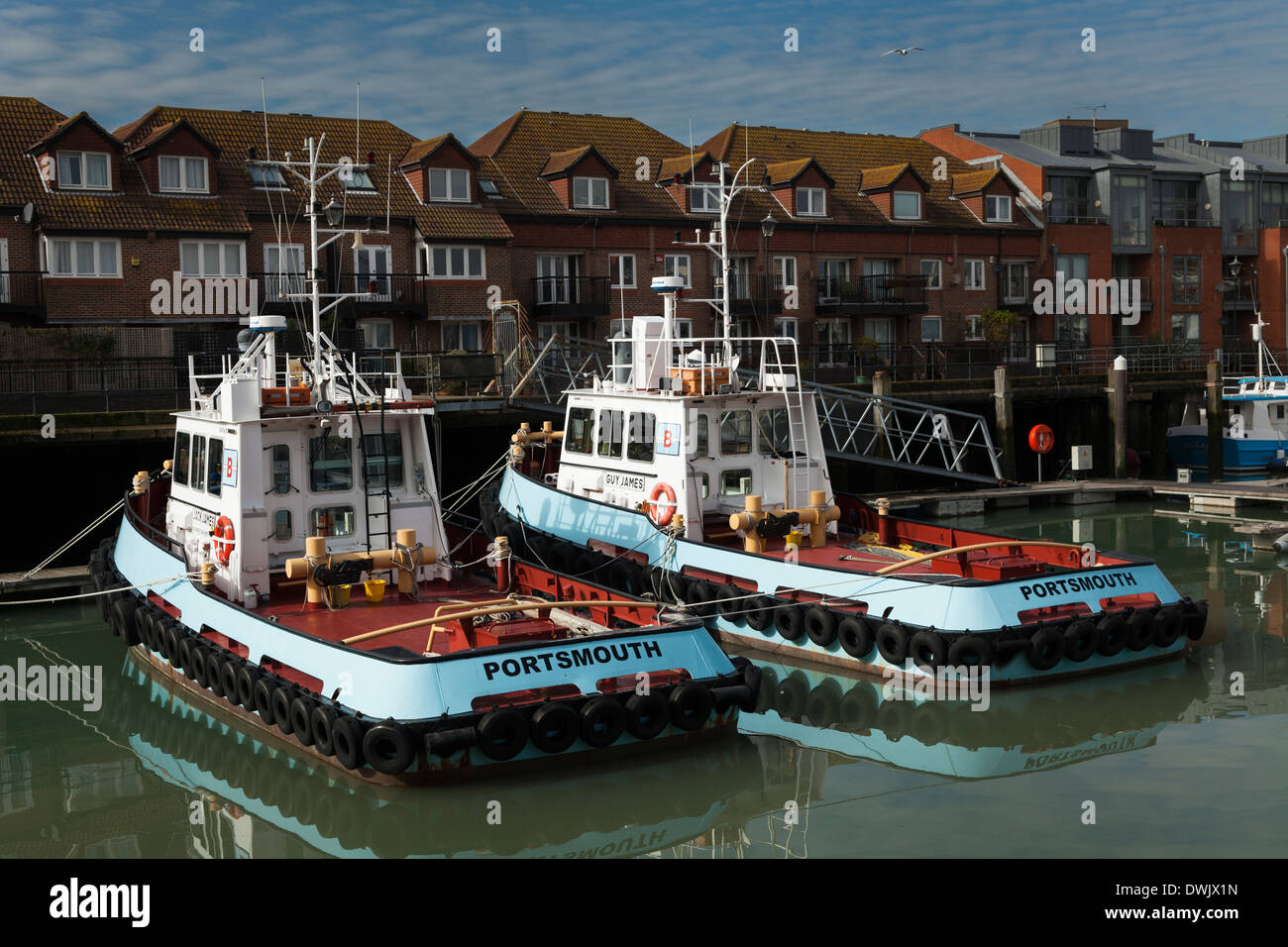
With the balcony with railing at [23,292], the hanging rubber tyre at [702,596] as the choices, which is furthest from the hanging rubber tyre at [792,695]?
the balcony with railing at [23,292]

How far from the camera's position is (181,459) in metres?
14.1

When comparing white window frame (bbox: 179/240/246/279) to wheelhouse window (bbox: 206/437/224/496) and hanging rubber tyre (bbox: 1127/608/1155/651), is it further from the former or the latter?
hanging rubber tyre (bbox: 1127/608/1155/651)

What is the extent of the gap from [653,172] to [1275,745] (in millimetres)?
27130

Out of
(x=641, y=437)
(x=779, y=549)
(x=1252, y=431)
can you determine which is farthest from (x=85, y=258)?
(x=1252, y=431)

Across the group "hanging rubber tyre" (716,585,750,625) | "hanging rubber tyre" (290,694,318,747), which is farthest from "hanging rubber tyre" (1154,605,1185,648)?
"hanging rubber tyre" (290,694,318,747)

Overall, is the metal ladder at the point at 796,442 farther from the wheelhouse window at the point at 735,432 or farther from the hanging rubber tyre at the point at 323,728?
the hanging rubber tyre at the point at 323,728

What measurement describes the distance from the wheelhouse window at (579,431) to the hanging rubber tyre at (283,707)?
23.9ft

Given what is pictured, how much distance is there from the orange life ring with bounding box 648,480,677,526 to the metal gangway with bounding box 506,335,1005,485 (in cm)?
564

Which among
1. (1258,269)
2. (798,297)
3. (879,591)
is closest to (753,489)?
(879,591)

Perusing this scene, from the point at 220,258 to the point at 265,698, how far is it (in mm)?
19277

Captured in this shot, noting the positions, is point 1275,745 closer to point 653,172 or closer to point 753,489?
point 753,489

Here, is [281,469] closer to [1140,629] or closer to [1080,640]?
[1080,640]

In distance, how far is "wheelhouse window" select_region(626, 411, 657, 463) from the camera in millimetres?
15844

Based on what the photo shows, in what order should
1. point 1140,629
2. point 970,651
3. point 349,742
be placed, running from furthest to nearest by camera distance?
point 1140,629 < point 970,651 < point 349,742
